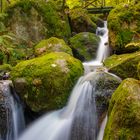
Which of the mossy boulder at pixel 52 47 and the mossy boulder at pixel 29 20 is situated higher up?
the mossy boulder at pixel 29 20

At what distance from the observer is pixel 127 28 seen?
30.3ft

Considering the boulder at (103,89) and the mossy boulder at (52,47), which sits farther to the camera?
the mossy boulder at (52,47)

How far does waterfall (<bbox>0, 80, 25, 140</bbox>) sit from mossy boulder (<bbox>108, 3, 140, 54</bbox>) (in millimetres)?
3557

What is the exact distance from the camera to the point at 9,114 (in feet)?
22.7

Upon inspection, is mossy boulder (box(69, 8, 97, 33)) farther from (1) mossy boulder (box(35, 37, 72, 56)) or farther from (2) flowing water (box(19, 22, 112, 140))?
(2) flowing water (box(19, 22, 112, 140))

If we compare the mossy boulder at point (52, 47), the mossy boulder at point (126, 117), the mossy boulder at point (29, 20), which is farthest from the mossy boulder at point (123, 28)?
the mossy boulder at point (126, 117)

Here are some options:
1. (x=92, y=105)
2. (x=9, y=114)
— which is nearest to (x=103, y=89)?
(x=92, y=105)

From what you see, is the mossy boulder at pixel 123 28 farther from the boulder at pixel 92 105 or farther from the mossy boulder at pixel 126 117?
the mossy boulder at pixel 126 117

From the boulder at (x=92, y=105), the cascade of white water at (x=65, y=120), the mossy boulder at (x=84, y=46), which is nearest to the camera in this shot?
the boulder at (x=92, y=105)

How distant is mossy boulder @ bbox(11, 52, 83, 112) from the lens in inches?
266

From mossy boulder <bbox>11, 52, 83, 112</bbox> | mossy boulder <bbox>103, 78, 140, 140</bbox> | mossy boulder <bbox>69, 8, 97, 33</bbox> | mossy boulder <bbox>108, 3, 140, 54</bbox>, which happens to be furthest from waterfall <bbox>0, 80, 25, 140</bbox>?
mossy boulder <bbox>69, 8, 97, 33</bbox>

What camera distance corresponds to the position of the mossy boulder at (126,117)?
3893 millimetres

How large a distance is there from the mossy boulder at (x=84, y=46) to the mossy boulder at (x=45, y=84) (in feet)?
10.4

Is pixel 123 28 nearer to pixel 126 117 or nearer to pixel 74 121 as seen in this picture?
pixel 74 121
